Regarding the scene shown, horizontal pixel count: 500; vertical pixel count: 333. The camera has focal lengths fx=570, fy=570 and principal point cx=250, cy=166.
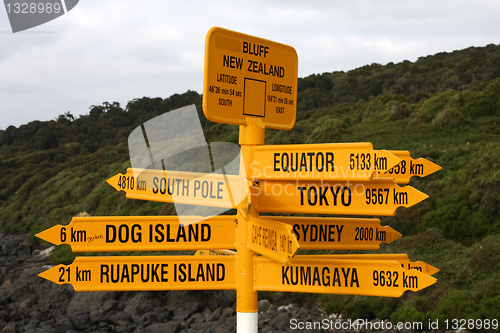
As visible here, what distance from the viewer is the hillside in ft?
49.8

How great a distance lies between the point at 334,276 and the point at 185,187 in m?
1.26

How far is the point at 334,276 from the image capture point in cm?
397

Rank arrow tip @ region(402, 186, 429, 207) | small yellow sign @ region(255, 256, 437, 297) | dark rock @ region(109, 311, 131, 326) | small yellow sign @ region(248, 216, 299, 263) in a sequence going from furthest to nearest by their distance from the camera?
1. dark rock @ region(109, 311, 131, 326)
2. small yellow sign @ region(255, 256, 437, 297)
3. arrow tip @ region(402, 186, 429, 207)
4. small yellow sign @ region(248, 216, 299, 263)

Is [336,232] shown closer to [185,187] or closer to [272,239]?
[272,239]

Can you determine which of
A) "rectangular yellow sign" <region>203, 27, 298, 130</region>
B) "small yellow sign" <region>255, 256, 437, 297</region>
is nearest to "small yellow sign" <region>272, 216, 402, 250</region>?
"small yellow sign" <region>255, 256, 437, 297</region>

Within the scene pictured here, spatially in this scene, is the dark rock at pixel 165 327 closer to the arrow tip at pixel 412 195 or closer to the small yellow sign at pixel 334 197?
the small yellow sign at pixel 334 197

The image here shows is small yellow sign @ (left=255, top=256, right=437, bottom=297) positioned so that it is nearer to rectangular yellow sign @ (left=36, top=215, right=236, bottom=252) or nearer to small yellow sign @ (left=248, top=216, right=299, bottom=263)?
small yellow sign @ (left=248, top=216, right=299, bottom=263)

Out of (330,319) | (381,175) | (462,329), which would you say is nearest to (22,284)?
(330,319)

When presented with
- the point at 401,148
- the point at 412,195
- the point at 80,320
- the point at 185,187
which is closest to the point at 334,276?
the point at 412,195

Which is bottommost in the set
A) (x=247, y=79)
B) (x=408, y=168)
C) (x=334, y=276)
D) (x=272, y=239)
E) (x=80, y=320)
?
(x=80, y=320)

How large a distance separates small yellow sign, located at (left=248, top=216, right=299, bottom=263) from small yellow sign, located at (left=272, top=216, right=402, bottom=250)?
0.33 meters

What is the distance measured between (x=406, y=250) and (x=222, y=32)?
47.8 feet

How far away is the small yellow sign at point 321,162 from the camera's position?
11.2ft

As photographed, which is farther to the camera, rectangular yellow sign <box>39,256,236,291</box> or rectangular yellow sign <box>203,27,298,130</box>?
rectangular yellow sign <box>39,256,236,291</box>
